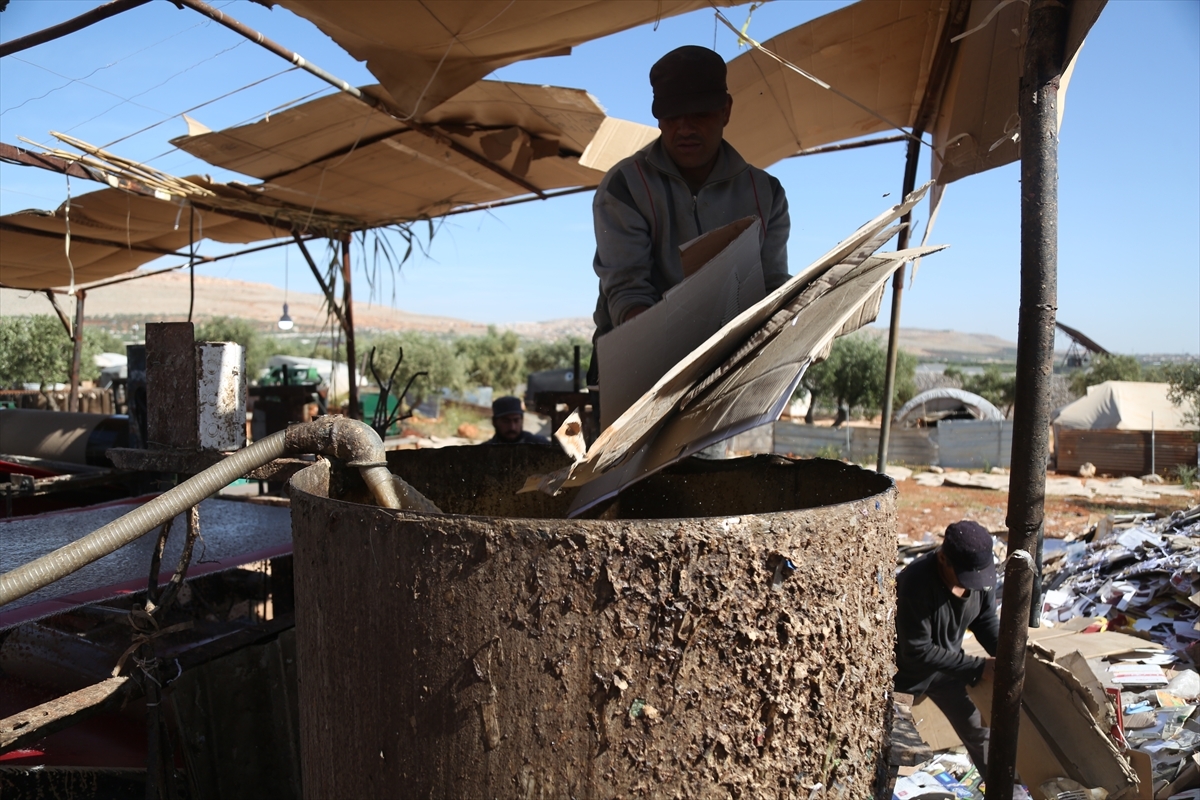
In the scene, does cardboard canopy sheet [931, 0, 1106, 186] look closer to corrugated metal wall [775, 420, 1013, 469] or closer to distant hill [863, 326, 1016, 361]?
corrugated metal wall [775, 420, 1013, 469]

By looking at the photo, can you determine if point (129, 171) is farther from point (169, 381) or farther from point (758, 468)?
point (758, 468)

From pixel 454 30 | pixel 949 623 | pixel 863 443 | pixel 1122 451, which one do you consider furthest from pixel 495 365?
pixel 949 623

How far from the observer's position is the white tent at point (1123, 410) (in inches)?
786

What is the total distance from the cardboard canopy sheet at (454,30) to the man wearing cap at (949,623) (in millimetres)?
2745

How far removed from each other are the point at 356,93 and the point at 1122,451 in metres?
18.8

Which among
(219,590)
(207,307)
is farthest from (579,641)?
(207,307)

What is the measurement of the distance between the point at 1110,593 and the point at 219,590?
5.76 m

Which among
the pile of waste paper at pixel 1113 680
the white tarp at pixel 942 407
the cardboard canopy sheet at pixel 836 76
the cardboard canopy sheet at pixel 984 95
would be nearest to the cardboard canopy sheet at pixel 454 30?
the cardboard canopy sheet at pixel 836 76

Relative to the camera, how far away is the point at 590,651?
1152 millimetres

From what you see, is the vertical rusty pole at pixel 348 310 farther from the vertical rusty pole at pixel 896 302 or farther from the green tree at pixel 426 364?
the green tree at pixel 426 364

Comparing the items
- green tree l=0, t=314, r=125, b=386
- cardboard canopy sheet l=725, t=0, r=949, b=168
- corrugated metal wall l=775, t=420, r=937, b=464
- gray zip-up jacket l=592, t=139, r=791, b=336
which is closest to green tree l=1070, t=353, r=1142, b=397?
corrugated metal wall l=775, t=420, r=937, b=464

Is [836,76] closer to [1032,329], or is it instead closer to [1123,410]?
[1032,329]

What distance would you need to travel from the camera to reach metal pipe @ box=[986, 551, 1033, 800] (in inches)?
79.3

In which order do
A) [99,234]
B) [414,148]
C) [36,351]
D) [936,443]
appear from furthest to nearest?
[936,443], [36,351], [99,234], [414,148]
